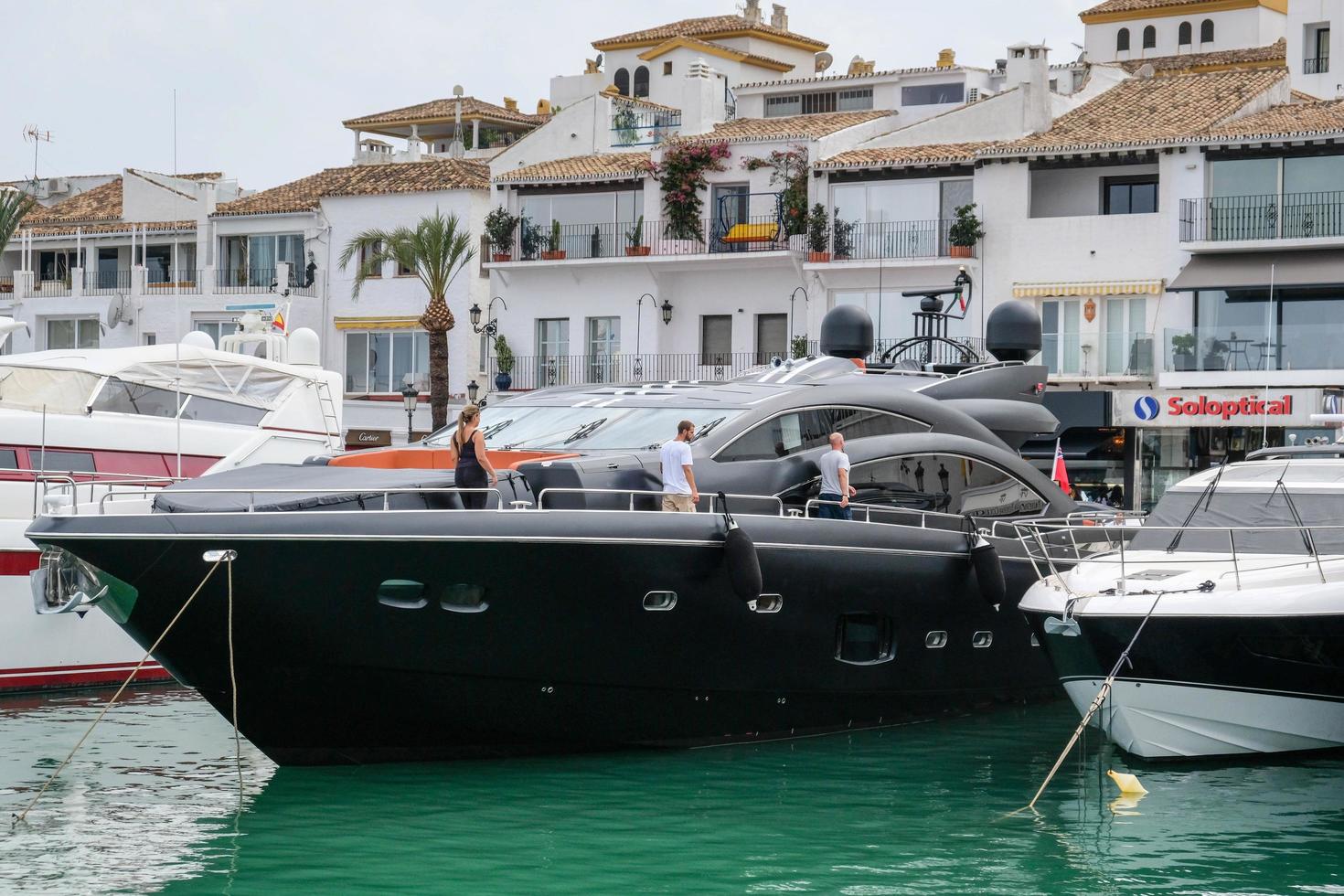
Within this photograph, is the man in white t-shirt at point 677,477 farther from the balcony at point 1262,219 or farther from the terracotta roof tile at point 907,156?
the terracotta roof tile at point 907,156

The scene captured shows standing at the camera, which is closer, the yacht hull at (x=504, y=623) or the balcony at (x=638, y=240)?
the yacht hull at (x=504, y=623)

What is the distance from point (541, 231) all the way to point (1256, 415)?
18.4 metres

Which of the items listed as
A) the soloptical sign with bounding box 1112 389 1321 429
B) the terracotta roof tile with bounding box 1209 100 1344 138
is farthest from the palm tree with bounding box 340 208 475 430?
the terracotta roof tile with bounding box 1209 100 1344 138

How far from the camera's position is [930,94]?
5947cm

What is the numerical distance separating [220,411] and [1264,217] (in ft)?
75.0

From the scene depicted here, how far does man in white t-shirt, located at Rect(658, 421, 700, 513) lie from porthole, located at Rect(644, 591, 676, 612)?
2.38 ft

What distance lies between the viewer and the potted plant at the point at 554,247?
1790 inches

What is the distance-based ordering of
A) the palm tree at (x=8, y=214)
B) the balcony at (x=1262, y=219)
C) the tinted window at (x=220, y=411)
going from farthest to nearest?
the palm tree at (x=8, y=214) → the balcony at (x=1262, y=219) → the tinted window at (x=220, y=411)

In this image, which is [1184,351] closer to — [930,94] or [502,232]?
[502,232]

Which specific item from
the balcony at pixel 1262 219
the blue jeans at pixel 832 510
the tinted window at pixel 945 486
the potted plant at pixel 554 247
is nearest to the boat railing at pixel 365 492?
the blue jeans at pixel 832 510

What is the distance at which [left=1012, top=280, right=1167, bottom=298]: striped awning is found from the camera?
37844 mm

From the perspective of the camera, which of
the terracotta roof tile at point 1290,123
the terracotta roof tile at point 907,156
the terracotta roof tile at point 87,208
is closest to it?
the terracotta roof tile at point 1290,123

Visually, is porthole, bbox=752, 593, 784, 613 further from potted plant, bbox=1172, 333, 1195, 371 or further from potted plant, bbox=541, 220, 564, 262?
potted plant, bbox=541, 220, 564, 262

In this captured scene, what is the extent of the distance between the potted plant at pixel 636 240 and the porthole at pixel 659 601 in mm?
29769
